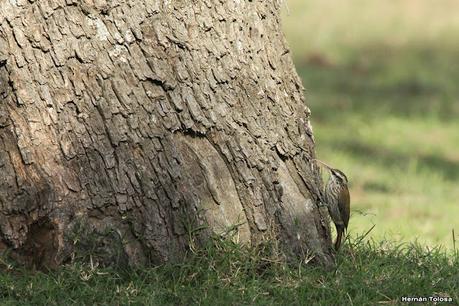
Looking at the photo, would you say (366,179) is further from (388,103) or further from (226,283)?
(226,283)

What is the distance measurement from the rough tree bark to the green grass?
10cm

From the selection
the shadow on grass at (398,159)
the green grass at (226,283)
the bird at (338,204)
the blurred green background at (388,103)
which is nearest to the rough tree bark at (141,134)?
the green grass at (226,283)

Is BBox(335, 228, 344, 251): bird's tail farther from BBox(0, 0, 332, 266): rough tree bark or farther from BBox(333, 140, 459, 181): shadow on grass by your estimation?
BBox(333, 140, 459, 181): shadow on grass

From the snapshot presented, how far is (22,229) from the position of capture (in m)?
4.89

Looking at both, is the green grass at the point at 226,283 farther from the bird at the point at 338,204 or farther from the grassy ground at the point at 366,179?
the bird at the point at 338,204

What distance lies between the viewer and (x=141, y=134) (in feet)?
16.4

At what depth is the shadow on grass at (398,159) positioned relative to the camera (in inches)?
404

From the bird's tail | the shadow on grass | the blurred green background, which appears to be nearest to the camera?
the bird's tail

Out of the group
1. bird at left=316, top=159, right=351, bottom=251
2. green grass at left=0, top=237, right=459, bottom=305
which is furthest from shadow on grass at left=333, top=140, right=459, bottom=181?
green grass at left=0, top=237, right=459, bottom=305

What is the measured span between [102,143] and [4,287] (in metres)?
0.83

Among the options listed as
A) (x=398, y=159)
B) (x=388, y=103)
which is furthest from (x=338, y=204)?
(x=388, y=103)

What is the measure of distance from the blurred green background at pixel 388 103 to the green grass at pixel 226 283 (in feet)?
4.86

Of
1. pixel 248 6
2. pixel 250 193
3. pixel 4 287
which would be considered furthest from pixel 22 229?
pixel 248 6

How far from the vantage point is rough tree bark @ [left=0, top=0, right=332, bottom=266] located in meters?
4.88
